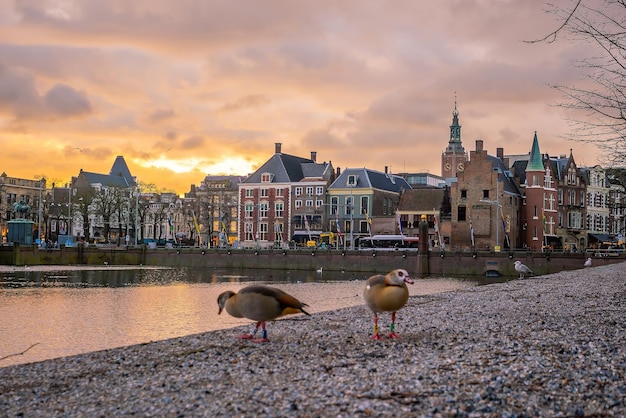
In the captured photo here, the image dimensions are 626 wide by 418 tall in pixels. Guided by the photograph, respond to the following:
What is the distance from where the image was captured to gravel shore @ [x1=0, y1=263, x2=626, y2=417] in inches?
351

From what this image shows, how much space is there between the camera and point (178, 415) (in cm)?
895

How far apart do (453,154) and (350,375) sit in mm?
160022

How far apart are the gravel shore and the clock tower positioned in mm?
151260

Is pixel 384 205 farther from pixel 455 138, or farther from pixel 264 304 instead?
pixel 264 304

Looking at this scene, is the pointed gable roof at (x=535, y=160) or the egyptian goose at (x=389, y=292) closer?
the egyptian goose at (x=389, y=292)

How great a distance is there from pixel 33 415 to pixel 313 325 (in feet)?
29.7

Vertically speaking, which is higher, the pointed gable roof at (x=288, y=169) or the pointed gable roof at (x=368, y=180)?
the pointed gable roof at (x=288, y=169)

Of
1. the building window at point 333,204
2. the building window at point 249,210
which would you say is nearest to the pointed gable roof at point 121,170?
the building window at point 249,210

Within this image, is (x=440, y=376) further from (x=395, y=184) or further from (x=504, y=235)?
(x=395, y=184)

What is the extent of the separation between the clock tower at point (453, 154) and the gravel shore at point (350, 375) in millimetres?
151260

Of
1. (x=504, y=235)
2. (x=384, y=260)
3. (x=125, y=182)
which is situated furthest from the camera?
(x=125, y=182)

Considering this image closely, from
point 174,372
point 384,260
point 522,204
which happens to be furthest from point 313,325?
point 522,204

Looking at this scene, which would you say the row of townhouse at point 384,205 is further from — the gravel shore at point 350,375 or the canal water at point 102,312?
the gravel shore at point 350,375

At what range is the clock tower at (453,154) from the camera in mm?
166500
